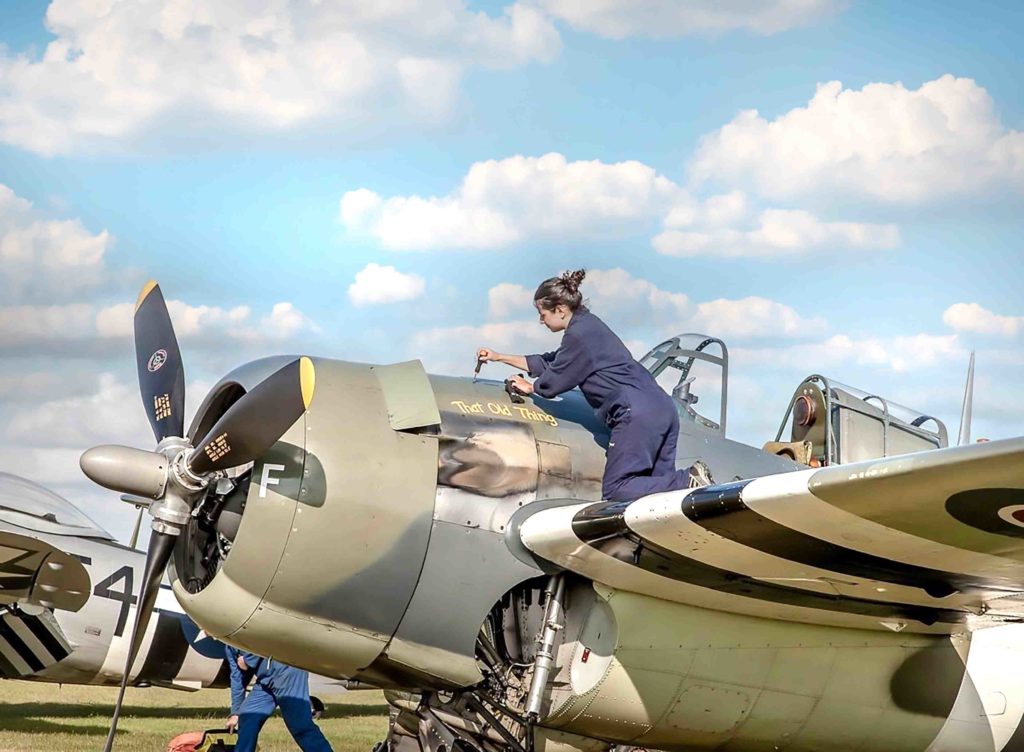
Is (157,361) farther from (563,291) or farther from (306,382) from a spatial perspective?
(563,291)

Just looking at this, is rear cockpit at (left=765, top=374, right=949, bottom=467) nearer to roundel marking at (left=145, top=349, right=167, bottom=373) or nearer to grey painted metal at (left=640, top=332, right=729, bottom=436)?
grey painted metal at (left=640, top=332, right=729, bottom=436)

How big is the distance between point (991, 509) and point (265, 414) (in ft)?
11.3

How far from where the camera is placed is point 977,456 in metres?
4.65

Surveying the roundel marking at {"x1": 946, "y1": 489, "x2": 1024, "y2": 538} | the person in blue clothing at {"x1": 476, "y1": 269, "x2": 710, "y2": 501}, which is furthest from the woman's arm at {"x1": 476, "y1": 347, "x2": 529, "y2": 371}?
the roundel marking at {"x1": 946, "y1": 489, "x2": 1024, "y2": 538}

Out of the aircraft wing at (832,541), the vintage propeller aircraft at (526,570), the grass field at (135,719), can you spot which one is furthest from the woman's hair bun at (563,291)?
the grass field at (135,719)

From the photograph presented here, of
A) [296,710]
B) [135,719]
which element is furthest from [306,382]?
[135,719]

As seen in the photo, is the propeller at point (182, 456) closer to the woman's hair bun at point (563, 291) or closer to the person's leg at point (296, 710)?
the woman's hair bun at point (563, 291)

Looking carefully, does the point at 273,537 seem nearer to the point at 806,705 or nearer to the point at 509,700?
the point at 509,700

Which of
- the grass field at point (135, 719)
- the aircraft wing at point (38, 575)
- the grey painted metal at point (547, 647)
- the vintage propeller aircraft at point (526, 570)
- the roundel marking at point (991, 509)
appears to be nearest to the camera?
the roundel marking at point (991, 509)

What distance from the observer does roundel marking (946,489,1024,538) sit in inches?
195

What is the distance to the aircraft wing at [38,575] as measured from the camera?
12742 millimetres

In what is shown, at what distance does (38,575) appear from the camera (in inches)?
525

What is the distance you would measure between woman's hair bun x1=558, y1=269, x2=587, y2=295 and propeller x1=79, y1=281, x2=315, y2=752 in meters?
1.71

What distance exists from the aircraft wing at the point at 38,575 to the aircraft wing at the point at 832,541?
8.16m
